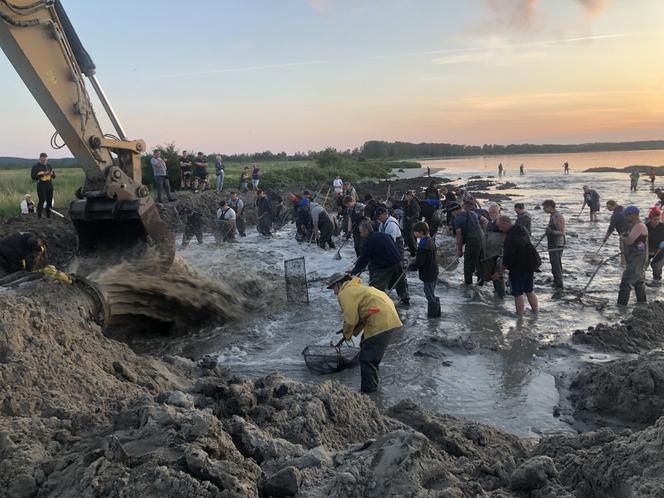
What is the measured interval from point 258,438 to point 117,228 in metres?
5.43

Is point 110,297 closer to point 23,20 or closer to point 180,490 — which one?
point 23,20

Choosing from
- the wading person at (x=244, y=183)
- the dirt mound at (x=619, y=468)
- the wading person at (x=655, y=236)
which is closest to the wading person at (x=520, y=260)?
the wading person at (x=655, y=236)

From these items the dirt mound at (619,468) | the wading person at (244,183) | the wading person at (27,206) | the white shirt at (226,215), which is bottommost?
the dirt mound at (619,468)

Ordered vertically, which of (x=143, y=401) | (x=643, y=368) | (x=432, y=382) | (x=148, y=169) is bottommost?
(x=432, y=382)

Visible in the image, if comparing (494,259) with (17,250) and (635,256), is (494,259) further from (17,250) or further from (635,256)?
(17,250)

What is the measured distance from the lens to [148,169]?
26156mm

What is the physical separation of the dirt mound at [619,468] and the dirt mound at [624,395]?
180 centimetres

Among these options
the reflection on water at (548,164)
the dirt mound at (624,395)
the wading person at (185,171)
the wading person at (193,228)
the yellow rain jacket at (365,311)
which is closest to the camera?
the dirt mound at (624,395)

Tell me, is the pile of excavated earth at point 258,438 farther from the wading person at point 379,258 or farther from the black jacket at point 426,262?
the wading person at point 379,258

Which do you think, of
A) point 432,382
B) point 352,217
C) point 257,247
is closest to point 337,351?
point 432,382

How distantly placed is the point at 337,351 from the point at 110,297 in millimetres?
3521

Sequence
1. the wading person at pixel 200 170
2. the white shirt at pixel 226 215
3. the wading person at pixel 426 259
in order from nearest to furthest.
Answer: the wading person at pixel 426 259, the white shirt at pixel 226 215, the wading person at pixel 200 170

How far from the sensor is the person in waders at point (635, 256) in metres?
9.20

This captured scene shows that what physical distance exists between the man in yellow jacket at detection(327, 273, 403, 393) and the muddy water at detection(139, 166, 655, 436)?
2.47 ft
